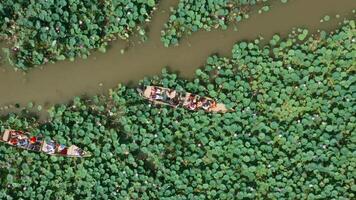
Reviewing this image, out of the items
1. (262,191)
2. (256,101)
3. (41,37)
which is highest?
(41,37)

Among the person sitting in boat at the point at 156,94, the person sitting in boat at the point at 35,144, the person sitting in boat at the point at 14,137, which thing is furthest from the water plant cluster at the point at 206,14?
the person sitting in boat at the point at 14,137

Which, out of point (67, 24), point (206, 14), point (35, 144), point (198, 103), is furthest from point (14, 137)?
point (206, 14)

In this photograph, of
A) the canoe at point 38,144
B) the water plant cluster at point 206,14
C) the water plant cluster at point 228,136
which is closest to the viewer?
the water plant cluster at point 228,136

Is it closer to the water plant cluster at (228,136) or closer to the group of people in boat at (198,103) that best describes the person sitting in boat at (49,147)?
the water plant cluster at (228,136)

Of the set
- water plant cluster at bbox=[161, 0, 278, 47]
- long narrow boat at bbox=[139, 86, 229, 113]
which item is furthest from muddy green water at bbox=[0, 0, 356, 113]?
long narrow boat at bbox=[139, 86, 229, 113]

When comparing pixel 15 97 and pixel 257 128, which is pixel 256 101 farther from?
pixel 15 97

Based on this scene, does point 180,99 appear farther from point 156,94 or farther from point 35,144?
point 35,144

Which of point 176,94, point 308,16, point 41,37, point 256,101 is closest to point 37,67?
point 41,37

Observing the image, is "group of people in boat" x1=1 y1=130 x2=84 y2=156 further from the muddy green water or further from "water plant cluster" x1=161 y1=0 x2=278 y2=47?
"water plant cluster" x1=161 y1=0 x2=278 y2=47
